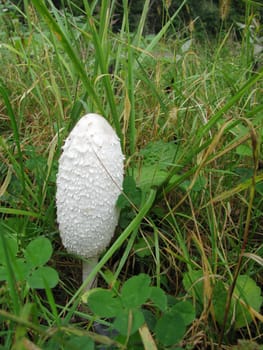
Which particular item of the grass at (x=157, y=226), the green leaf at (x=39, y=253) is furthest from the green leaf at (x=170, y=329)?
the green leaf at (x=39, y=253)

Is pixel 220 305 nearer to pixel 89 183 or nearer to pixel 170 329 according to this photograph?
pixel 170 329

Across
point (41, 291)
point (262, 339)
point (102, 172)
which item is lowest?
point (262, 339)

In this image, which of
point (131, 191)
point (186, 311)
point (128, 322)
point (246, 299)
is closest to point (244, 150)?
point (131, 191)

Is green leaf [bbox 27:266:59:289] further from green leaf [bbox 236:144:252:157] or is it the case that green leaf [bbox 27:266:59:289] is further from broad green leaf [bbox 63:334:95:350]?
green leaf [bbox 236:144:252:157]

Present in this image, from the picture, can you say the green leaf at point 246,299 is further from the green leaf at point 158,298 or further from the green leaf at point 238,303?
the green leaf at point 158,298

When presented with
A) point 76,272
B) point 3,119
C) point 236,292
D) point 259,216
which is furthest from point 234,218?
point 3,119

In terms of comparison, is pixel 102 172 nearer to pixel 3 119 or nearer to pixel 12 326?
pixel 12 326
